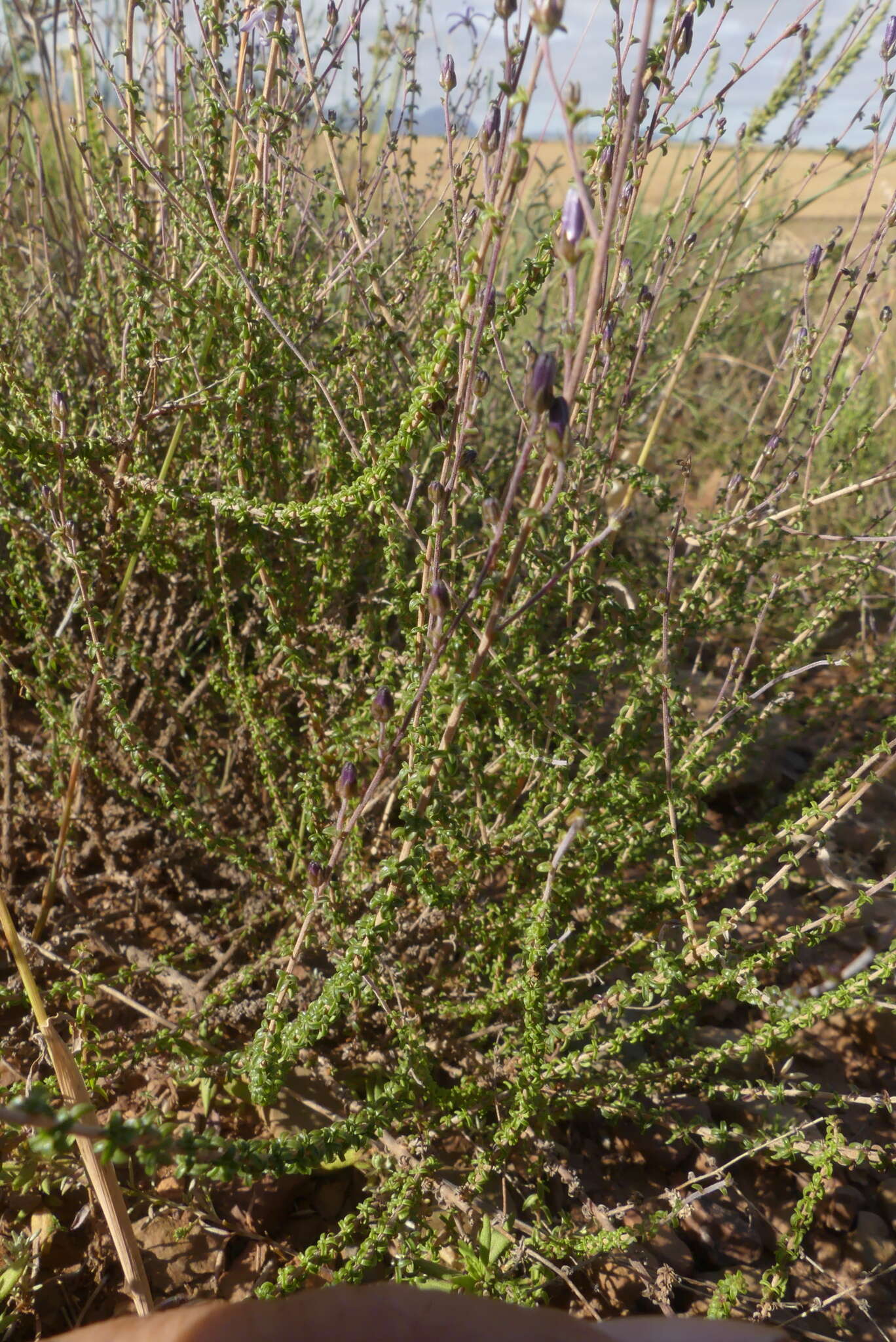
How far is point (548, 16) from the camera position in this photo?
34.2 inches

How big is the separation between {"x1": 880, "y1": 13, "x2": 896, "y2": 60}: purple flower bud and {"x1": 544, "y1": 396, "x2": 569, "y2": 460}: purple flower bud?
4.36 ft

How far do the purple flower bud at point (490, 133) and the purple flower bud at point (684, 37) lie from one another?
573mm

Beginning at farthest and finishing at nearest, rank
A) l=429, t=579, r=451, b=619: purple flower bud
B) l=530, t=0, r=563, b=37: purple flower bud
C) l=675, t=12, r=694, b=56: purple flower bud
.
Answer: l=675, t=12, r=694, b=56: purple flower bud, l=429, t=579, r=451, b=619: purple flower bud, l=530, t=0, r=563, b=37: purple flower bud

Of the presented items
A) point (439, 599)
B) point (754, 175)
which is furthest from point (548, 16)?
point (754, 175)

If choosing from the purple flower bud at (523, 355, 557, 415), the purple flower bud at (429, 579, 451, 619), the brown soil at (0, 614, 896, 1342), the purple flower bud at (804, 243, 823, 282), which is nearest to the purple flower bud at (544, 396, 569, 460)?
the purple flower bud at (523, 355, 557, 415)

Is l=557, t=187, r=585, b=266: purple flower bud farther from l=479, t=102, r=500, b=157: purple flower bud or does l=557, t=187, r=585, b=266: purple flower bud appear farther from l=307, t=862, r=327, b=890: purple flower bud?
l=307, t=862, r=327, b=890: purple flower bud

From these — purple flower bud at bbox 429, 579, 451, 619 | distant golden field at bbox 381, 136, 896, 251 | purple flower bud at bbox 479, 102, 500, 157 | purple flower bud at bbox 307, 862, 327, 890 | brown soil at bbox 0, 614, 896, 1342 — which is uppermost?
distant golden field at bbox 381, 136, 896, 251

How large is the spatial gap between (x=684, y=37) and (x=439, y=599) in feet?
3.92

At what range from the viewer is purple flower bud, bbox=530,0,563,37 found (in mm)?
854

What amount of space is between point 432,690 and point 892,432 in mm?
4232

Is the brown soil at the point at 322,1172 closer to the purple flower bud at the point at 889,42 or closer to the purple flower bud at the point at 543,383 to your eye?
the purple flower bud at the point at 543,383

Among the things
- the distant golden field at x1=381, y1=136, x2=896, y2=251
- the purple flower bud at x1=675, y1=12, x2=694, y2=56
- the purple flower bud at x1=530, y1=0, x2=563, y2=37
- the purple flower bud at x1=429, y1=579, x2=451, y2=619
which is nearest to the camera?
the purple flower bud at x1=530, y1=0, x2=563, y2=37

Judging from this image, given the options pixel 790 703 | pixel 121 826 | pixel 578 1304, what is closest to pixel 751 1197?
pixel 578 1304

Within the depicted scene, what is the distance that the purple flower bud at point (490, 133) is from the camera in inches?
46.7
